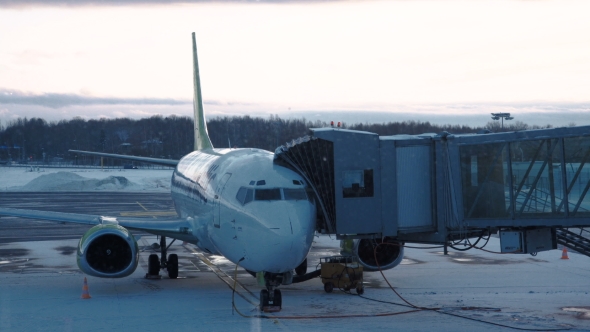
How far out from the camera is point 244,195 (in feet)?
59.1

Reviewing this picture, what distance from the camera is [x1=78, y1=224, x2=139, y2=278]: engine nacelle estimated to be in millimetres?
20859

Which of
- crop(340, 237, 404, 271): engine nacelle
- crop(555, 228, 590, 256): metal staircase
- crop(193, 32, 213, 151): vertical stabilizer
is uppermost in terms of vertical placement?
crop(193, 32, 213, 151): vertical stabilizer

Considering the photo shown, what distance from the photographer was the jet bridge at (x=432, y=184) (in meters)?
17.1

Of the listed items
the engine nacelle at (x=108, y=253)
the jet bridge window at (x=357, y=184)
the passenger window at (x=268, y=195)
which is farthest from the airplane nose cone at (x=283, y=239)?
the engine nacelle at (x=108, y=253)

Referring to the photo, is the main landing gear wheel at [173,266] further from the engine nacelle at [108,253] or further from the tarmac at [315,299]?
the engine nacelle at [108,253]

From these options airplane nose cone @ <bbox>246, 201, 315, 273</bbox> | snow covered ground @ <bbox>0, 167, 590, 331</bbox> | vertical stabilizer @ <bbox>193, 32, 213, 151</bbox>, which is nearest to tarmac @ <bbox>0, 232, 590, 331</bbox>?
snow covered ground @ <bbox>0, 167, 590, 331</bbox>

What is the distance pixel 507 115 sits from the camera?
5012cm

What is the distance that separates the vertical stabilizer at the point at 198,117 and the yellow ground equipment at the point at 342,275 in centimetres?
1289

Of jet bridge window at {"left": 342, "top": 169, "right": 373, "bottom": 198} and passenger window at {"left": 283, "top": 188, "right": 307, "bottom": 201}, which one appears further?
jet bridge window at {"left": 342, "top": 169, "right": 373, "bottom": 198}

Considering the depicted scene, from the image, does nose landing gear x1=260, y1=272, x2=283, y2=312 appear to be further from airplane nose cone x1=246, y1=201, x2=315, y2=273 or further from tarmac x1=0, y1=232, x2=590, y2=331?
airplane nose cone x1=246, y1=201, x2=315, y2=273

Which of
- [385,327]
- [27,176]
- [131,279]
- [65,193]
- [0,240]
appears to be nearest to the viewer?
[385,327]

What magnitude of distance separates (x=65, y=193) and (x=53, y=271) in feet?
148

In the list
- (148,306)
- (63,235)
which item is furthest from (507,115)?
(148,306)

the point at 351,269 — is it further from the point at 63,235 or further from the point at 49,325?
the point at 63,235
